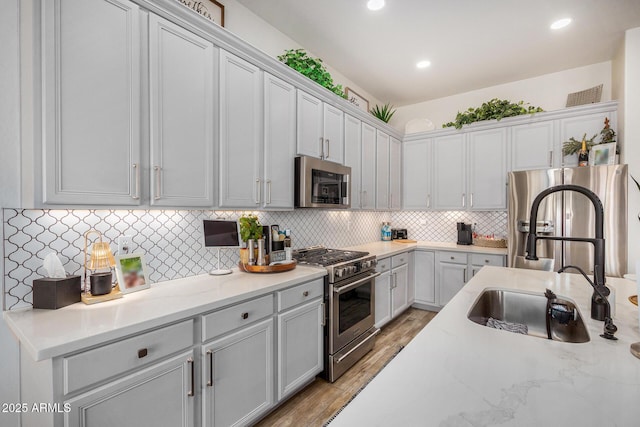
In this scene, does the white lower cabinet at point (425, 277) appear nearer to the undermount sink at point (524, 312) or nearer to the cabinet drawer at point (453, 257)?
the cabinet drawer at point (453, 257)

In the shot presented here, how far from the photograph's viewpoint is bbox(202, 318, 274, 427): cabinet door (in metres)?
1.56

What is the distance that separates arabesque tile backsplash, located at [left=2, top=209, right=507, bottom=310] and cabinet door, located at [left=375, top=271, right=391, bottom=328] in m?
0.80

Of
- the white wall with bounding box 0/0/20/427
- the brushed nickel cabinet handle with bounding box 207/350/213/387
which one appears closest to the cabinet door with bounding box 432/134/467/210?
the brushed nickel cabinet handle with bounding box 207/350/213/387

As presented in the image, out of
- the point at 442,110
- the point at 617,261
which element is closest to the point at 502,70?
the point at 442,110

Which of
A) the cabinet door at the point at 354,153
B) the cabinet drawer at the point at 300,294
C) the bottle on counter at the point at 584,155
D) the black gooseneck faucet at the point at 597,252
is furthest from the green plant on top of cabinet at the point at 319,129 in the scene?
the bottle on counter at the point at 584,155

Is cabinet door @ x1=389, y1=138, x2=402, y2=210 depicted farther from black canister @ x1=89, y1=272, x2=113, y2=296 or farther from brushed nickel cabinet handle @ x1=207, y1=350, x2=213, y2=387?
black canister @ x1=89, y1=272, x2=113, y2=296

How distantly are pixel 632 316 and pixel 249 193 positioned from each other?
215 cm

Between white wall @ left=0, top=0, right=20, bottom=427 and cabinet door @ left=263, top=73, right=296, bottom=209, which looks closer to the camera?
white wall @ left=0, top=0, right=20, bottom=427

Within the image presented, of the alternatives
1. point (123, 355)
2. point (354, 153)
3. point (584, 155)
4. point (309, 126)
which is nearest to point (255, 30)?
point (309, 126)

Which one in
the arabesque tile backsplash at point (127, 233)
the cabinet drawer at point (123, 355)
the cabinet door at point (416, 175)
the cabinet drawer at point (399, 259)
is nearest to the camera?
the cabinet drawer at point (123, 355)

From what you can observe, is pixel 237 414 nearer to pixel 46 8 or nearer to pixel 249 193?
pixel 249 193

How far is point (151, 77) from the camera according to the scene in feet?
5.45

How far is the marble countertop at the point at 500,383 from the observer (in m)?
0.62

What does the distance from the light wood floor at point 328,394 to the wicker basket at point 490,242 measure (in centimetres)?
169
